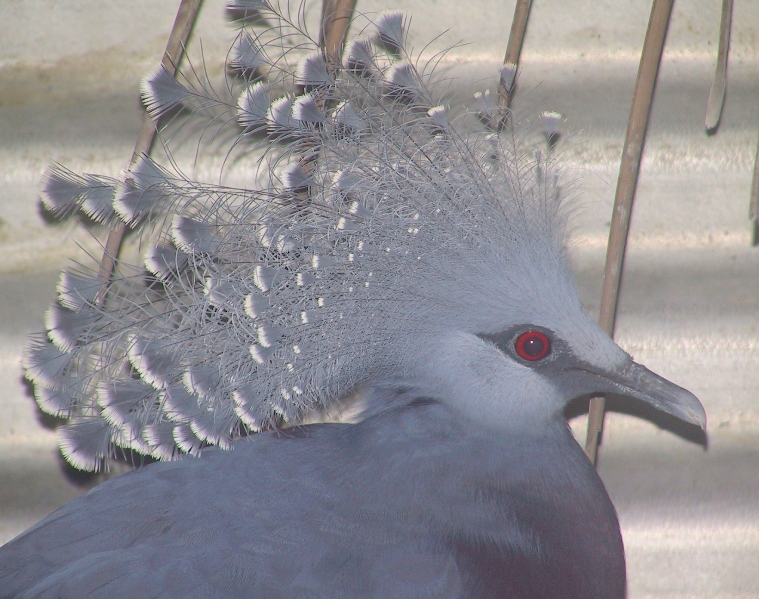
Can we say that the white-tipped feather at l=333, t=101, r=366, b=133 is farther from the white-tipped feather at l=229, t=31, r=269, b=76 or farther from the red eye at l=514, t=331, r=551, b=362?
the red eye at l=514, t=331, r=551, b=362

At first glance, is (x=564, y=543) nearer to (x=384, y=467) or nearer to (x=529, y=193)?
(x=384, y=467)

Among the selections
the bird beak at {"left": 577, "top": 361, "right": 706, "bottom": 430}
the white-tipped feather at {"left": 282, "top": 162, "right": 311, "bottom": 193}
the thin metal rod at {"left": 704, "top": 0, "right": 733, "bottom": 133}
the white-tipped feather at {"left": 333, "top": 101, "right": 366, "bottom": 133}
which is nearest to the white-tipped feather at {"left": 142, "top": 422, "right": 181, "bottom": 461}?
the white-tipped feather at {"left": 282, "top": 162, "right": 311, "bottom": 193}

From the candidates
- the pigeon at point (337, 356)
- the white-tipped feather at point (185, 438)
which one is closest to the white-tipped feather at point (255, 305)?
the pigeon at point (337, 356)

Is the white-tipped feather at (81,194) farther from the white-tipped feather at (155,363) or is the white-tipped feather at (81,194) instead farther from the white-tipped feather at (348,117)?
the white-tipped feather at (348,117)

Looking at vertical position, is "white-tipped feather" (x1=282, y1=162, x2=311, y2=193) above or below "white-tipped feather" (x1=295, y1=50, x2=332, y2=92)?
below

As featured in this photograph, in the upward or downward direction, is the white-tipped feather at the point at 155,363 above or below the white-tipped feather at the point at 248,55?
below

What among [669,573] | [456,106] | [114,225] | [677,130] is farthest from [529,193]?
[669,573]

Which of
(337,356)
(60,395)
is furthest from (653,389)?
(60,395)
